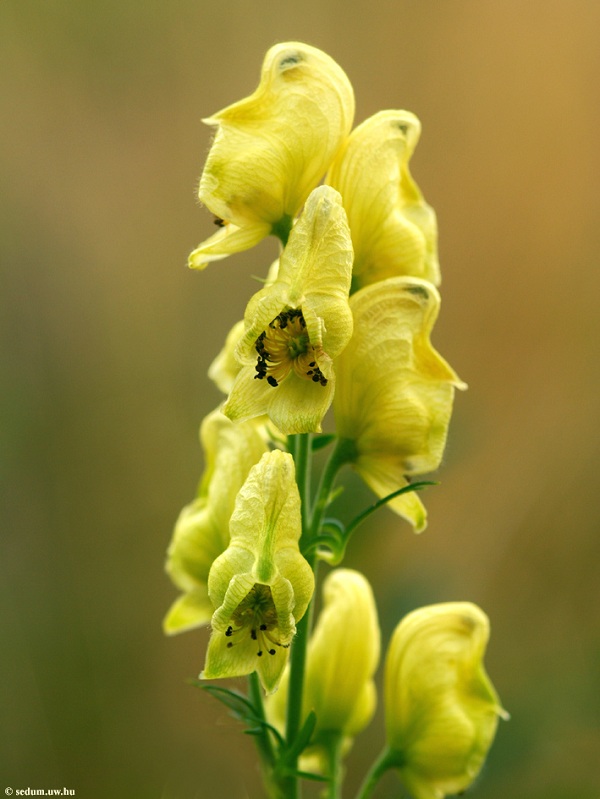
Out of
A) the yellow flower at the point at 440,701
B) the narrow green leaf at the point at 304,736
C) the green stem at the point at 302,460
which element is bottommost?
the yellow flower at the point at 440,701

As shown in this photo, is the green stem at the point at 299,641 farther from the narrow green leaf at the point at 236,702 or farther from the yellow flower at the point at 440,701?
the yellow flower at the point at 440,701

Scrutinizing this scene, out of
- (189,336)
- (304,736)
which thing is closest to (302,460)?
(304,736)

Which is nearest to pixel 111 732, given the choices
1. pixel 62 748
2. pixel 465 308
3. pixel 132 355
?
pixel 62 748

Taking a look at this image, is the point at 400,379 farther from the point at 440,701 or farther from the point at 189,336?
the point at 189,336

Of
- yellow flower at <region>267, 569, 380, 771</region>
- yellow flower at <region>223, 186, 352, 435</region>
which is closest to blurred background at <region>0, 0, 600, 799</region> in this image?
yellow flower at <region>267, 569, 380, 771</region>

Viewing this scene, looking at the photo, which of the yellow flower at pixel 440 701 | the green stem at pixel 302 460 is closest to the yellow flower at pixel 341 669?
the yellow flower at pixel 440 701

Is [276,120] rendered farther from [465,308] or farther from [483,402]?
[465,308]
